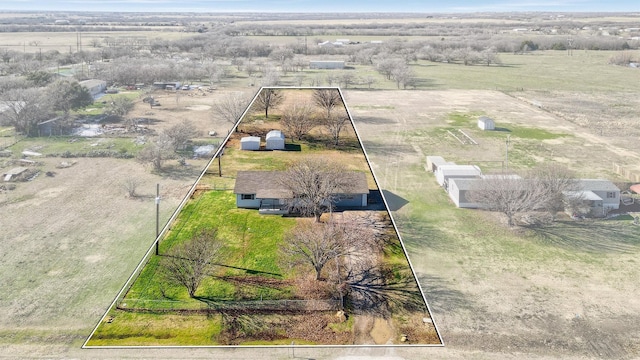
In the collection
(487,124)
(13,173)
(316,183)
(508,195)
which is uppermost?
(487,124)

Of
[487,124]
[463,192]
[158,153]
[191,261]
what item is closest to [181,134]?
[158,153]

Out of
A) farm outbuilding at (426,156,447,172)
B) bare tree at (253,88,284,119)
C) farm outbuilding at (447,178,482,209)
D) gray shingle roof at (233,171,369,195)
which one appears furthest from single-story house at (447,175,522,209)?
bare tree at (253,88,284,119)

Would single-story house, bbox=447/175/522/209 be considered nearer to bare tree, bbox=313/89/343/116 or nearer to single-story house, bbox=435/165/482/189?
single-story house, bbox=435/165/482/189

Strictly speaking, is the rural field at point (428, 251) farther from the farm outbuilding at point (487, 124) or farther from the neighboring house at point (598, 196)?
the neighboring house at point (598, 196)

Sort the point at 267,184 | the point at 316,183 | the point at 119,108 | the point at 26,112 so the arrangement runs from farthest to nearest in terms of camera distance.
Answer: the point at 119,108 < the point at 26,112 < the point at 267,184 < the point at 316,183

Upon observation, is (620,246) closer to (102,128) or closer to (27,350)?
(27,350)

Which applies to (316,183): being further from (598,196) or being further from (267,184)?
(598,196)
